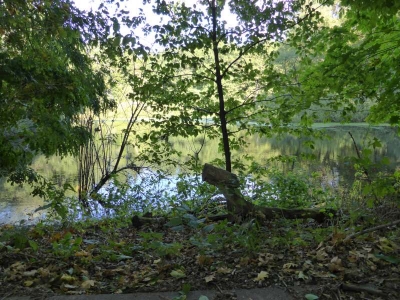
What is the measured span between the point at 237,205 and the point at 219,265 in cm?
132

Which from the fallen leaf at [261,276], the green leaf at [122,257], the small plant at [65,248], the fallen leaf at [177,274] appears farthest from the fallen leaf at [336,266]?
the small plant at [65,248]

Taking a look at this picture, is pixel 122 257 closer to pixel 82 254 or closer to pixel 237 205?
pixel 82 254

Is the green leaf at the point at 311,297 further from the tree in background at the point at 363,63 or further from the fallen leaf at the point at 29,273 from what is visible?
the tree in background at the point at 363,63

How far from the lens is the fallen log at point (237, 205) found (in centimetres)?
394

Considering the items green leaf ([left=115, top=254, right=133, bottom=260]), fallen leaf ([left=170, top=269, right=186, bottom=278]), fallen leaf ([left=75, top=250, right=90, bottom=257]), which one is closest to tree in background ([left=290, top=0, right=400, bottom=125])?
fallen leaf ([left=170, top=269, right=186, bottom=278])

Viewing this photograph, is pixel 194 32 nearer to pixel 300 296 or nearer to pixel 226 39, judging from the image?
pixel 226 39

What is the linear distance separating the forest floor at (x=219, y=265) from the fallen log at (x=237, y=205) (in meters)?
0.47

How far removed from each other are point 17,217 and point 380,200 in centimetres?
1133

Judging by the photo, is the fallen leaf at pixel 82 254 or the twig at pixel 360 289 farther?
the fallen leaf at pixel 82 254

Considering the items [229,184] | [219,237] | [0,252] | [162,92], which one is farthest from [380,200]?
[0,252]

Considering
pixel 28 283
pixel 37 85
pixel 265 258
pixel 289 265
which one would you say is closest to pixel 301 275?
pixel 289 265

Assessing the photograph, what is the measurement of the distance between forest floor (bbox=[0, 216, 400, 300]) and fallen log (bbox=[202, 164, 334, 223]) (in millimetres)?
472

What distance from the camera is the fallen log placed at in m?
3.94

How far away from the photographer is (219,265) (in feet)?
9.52
